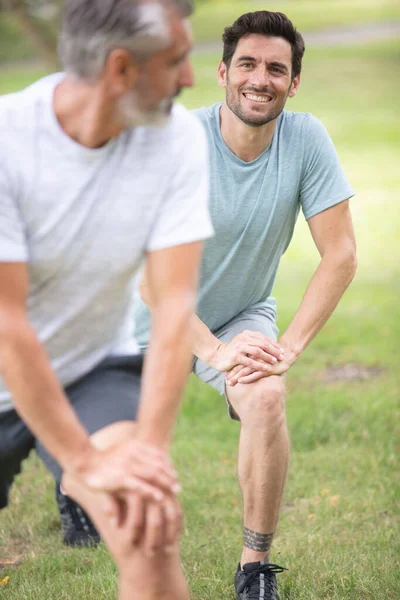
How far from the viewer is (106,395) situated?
2691mm

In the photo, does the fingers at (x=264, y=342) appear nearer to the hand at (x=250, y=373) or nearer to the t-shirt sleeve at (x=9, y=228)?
the hand at (x=250, y=373)

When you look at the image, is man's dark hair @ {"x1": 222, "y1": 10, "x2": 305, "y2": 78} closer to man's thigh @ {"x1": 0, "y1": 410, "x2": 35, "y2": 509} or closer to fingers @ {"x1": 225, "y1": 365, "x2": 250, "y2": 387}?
fingers @ {"x1": 225, "y1": 365, "x2": 250, "y2": 387}

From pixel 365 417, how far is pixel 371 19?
107 ft

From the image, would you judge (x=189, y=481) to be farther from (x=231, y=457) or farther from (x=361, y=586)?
(x=361, y=586)

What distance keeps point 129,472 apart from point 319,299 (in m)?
1.73

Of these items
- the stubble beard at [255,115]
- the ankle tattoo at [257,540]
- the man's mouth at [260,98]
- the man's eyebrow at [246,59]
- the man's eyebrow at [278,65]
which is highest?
the man's eyebrow at [246,59]

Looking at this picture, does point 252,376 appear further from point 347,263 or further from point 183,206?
point 183,206

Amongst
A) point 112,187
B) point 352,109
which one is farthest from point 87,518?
point 352,109

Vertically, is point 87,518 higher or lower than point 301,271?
higher

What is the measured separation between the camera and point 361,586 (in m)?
3.60

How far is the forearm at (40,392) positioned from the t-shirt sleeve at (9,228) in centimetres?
18

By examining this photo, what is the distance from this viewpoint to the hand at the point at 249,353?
357 centimetres

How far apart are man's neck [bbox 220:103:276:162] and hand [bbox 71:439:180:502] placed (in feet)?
5.99

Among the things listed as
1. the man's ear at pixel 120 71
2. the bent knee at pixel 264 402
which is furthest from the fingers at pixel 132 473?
the bent knee at pixel 264 402
